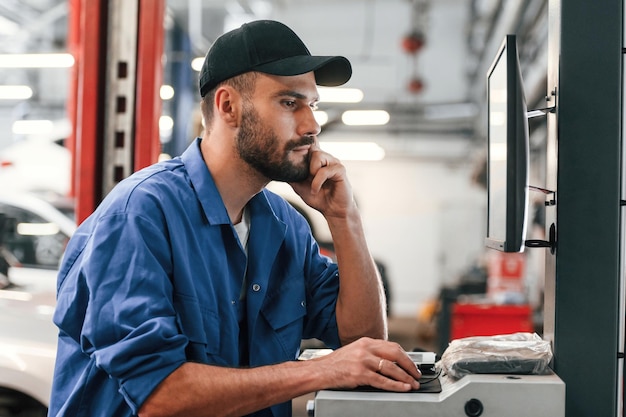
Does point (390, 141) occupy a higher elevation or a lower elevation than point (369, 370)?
higher

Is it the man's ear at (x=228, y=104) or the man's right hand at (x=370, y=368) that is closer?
the man's right hand at (x=370, y=368)

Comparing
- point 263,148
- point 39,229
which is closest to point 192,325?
point 263,148

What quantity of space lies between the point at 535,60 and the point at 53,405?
21.8 ft

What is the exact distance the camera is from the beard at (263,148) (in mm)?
1543

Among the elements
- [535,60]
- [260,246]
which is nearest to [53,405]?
[260,246]

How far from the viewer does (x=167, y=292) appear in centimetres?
135

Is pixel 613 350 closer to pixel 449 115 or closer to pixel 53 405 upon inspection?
pixel 53 405

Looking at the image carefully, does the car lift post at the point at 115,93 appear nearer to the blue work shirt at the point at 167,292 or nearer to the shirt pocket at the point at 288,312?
the blue work shirt at the point at 167,292

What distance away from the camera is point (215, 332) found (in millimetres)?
1454

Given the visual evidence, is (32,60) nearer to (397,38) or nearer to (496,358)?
(496,358)

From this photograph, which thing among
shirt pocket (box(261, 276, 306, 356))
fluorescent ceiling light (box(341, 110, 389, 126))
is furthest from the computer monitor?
fluorescent ceiling light (box(341, 110, 389, 126))

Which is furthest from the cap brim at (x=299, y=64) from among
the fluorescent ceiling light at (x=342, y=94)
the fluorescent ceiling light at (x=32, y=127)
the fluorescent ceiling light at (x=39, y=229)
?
the fluorescent ceiling light at (x=342, y=94)

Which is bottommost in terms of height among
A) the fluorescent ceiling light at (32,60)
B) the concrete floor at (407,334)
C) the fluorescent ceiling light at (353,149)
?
the concrete floor at (407,334)

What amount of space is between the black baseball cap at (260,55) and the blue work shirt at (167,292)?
0.21 metres
